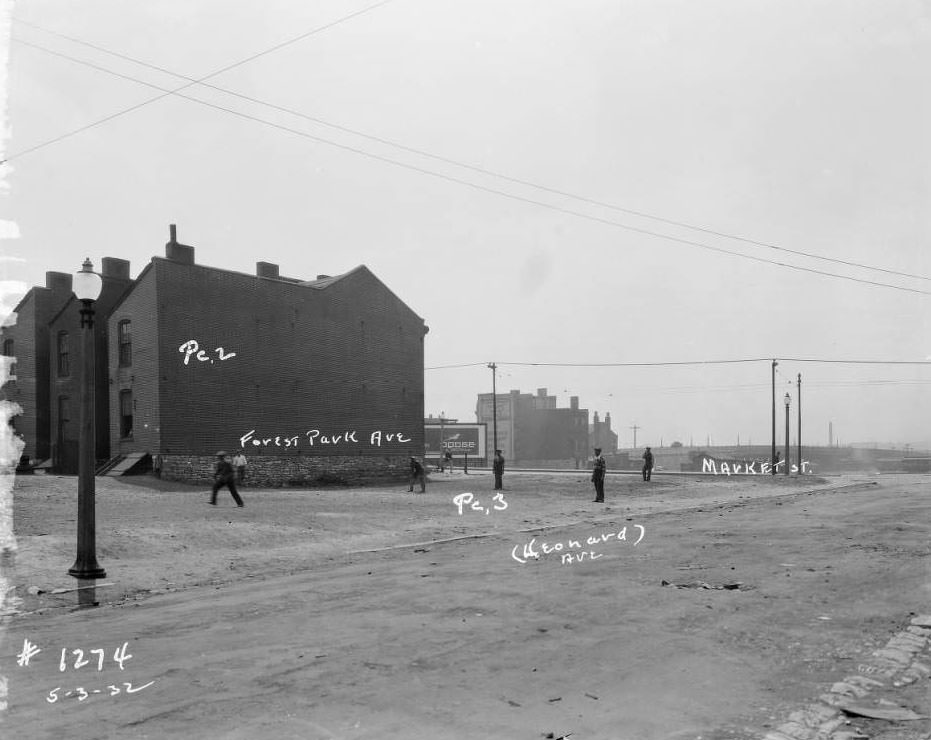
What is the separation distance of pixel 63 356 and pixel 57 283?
4763 millimetres

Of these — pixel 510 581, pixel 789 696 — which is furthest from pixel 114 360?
pixel 789 696

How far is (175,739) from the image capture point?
17.0 ft

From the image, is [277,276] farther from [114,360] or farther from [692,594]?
[692,594]

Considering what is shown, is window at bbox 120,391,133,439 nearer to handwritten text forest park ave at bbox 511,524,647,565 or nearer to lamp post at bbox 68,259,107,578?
handwritten text forest park ave at bbox 511,524,647,565

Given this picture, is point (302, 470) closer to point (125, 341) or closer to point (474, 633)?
point (125, 341)

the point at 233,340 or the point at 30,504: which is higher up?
the point at 233,340

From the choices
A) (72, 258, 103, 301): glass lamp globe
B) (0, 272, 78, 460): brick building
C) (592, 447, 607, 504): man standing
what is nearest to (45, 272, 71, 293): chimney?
(0, 272, 78, 460): brick building

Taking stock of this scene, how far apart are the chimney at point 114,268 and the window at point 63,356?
143 inches

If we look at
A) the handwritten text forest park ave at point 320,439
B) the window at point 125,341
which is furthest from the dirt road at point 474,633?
the window at point 125,341

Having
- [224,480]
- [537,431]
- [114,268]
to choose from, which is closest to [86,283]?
[224,480]

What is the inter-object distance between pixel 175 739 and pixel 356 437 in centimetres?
3635

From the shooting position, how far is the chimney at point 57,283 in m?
42.0

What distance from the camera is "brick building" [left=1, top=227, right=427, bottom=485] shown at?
3366 centimetres

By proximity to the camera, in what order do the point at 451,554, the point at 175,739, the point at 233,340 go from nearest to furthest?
the point at 175,739, the point at 451,554, the point at 233,340
